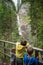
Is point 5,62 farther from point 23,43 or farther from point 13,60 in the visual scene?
point 23,43

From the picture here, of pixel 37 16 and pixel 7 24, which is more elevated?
pixel 37 16

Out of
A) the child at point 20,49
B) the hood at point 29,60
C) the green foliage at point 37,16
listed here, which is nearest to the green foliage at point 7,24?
the green foliage at point 37,16

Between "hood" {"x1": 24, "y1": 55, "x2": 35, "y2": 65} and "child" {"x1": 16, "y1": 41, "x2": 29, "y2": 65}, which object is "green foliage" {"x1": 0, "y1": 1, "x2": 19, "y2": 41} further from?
"hood" {"x1": 24, "y1": 55, "x2": 35, "y2": 65}

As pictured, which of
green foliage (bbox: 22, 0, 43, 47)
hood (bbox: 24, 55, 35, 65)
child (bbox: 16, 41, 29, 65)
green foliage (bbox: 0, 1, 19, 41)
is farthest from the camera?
green foliage (bbox: 0, 1, 19, 41)

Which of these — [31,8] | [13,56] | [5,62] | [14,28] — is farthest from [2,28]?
[13,56]

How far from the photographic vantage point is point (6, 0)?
68.2ft

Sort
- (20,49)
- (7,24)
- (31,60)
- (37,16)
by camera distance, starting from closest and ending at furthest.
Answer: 1. (31,60)
2. (20,49)
3. (37,16)
4. (7,24)

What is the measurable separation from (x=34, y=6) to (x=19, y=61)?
201 inches

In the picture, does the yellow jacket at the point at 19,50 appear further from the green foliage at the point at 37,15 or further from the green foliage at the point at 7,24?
the green foliage at the point at 7,24

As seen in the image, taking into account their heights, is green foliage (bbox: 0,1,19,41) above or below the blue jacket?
below

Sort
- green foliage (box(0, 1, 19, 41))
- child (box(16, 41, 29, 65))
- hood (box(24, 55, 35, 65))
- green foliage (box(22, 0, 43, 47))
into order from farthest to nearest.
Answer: green foliage (box(0, 1, 19, 41)) → green foliage (box(22, 0, 43, 47)) → child (box(16, 41, 29, 65)) → hood (box(24, 55, 35, 65))

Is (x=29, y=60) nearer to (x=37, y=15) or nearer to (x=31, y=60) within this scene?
(x=31, y=60)

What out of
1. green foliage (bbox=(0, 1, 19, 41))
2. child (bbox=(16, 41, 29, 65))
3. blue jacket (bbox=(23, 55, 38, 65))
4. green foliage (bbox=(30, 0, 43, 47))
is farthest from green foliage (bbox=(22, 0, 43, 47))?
blue jacket (bbox=(23, 55, 38, 65))

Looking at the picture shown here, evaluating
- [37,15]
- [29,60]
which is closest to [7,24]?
[37,15]
